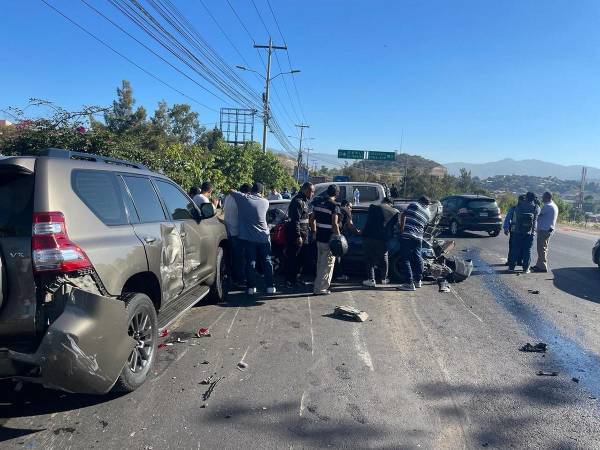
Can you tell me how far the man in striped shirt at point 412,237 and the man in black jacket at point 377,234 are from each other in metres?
0.21

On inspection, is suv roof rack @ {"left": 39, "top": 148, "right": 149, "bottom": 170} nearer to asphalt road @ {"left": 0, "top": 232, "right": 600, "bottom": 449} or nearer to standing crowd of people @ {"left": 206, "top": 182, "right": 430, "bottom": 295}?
asphalt road @ {"left": 0, "top": 232, "right": 600, "bottom": 449}

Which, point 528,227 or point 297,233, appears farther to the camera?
point 528,227

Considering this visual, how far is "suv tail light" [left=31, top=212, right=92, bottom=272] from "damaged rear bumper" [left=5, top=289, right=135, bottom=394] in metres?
0.20

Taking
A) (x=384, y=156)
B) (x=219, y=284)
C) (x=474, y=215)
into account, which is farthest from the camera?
(x=384, y=156)

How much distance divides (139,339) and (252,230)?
3.37 metres

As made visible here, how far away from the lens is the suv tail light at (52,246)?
9.76ft

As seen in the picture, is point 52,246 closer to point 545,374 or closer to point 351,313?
point 351,313

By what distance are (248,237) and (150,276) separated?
2992 millimetres

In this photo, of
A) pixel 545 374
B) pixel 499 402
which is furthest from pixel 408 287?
pixel 499 402

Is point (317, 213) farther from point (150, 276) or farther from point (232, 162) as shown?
point (232, 162)

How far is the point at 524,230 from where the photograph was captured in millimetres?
10086

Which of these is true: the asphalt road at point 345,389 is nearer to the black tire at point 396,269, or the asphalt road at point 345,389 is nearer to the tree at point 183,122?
the black tire at point 396,269

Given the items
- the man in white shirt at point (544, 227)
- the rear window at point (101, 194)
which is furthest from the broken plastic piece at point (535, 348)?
the man in white shirt at point (544, 227)

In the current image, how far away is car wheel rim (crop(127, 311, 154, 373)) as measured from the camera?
3.80 metres
